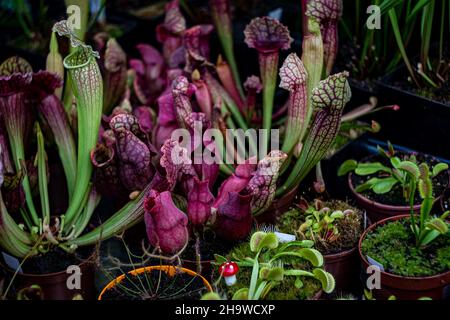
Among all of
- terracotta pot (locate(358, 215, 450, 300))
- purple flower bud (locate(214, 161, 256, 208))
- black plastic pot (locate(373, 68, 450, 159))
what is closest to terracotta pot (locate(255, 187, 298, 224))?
purple flower bud (locate(214, 161, 256, 208))

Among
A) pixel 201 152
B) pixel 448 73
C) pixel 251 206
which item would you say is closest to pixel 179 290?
pixel 251 206

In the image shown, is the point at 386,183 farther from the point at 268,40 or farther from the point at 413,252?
the point at 268,40

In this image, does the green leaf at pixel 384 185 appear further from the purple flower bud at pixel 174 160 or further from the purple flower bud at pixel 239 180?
the purple flower bud at pixel 174 160

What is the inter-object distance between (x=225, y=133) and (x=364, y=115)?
52cm

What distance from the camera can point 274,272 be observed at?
1.44 m

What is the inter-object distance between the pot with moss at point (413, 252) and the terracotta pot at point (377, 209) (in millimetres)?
89

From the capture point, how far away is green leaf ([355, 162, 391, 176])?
6.20 ft

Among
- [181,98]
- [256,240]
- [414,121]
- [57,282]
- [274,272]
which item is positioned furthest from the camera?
[414,121]

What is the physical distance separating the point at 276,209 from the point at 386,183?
0.33 m

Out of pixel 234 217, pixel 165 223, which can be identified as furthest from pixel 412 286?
pixel 165 223

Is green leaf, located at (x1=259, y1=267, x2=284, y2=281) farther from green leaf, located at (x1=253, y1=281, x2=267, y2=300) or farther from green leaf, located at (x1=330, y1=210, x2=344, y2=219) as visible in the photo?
green leaf, located at (x1=330, y1=210, x2=344, y2=219)

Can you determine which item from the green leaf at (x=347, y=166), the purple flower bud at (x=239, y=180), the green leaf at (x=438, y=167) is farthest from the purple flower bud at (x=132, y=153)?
the green leaf at (x=438, y=167)

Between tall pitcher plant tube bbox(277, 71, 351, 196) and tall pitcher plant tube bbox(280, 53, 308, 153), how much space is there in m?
0.10
